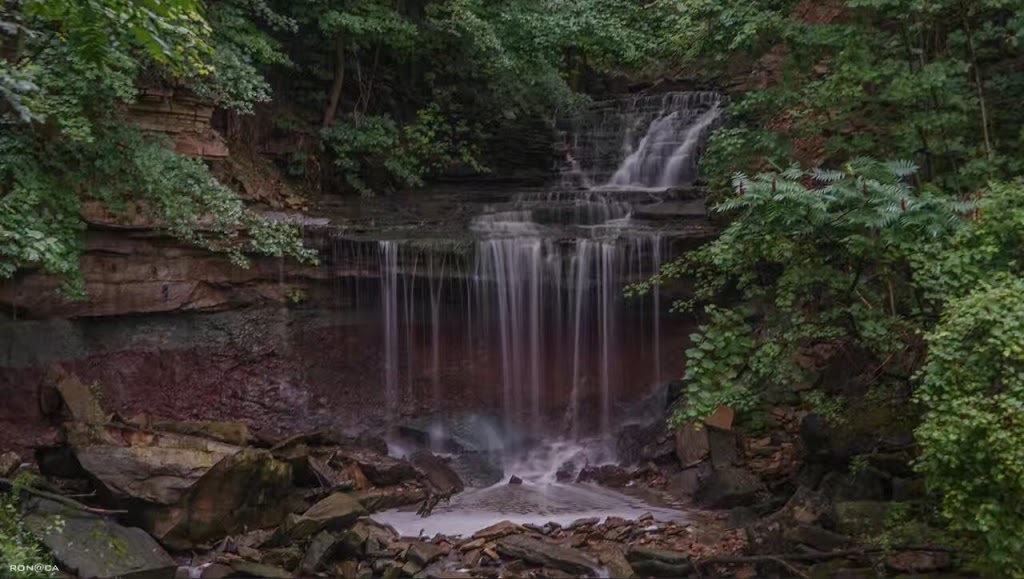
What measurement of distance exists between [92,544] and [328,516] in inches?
84.1

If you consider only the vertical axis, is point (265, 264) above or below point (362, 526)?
above

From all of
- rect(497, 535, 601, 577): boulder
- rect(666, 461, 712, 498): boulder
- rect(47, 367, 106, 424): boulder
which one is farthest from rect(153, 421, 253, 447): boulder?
rect(666, 461, 712, 498): boulder

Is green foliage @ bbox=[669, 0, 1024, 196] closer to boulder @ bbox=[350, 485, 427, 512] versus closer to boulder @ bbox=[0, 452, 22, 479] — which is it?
boulder @ bbox=[350, 485, 427, 512]

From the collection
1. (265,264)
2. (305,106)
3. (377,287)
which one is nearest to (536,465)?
(377,287)

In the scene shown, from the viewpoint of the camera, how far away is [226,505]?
8.37m

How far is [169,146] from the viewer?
10.4 meters

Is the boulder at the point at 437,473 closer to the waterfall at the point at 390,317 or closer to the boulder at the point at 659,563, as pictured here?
the waterfall at the point at 390,317

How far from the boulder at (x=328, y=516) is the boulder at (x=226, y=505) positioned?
455 mm

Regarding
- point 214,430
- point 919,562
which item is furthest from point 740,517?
point 214,430

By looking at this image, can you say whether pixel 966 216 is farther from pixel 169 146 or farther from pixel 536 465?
pixel 169 146

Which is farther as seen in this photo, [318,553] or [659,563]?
[318,553]

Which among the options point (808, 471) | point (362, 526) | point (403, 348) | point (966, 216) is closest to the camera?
point (966, 216)

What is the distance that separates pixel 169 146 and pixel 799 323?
7.70 metres

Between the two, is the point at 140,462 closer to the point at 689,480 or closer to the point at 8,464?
→ the point at 8,464
